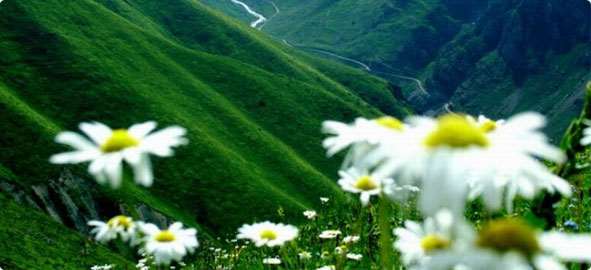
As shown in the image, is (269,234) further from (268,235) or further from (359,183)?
(359,183)

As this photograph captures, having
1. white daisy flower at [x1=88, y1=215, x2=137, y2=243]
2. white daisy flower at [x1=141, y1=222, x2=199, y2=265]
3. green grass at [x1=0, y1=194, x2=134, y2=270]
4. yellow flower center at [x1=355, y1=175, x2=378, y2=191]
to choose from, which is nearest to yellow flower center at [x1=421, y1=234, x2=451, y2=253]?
A: white daisy flower at [x1=141, y1=222, x2=199, y2=265]

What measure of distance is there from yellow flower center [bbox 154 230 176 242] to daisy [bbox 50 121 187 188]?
3.97 ft

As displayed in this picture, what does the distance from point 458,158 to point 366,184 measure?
3.65m

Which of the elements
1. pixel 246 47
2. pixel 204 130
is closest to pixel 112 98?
pixel 204 130

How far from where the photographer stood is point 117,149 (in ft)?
12.8

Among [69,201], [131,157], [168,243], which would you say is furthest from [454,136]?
[69,201]

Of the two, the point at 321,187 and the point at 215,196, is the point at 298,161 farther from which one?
the point at 215,196

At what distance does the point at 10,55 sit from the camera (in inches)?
4668

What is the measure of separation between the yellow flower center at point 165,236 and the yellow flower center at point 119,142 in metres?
1.34

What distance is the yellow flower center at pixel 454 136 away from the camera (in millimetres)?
2674

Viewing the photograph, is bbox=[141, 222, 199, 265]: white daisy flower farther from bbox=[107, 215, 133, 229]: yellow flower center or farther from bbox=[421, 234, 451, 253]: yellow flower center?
bbox=[421, 234, 451, 253]: yellow flower center

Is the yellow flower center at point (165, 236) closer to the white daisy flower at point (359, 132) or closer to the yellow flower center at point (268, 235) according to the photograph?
the yellow flower center at point (268, 235)

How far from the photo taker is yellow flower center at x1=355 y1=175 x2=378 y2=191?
238 inches

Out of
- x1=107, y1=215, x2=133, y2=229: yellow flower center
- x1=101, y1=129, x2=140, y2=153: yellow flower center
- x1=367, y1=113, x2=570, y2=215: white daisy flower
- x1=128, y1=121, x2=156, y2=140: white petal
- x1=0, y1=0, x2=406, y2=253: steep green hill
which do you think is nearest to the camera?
x1=367, y1=113, x2=570, y2=215: white daisy flower
